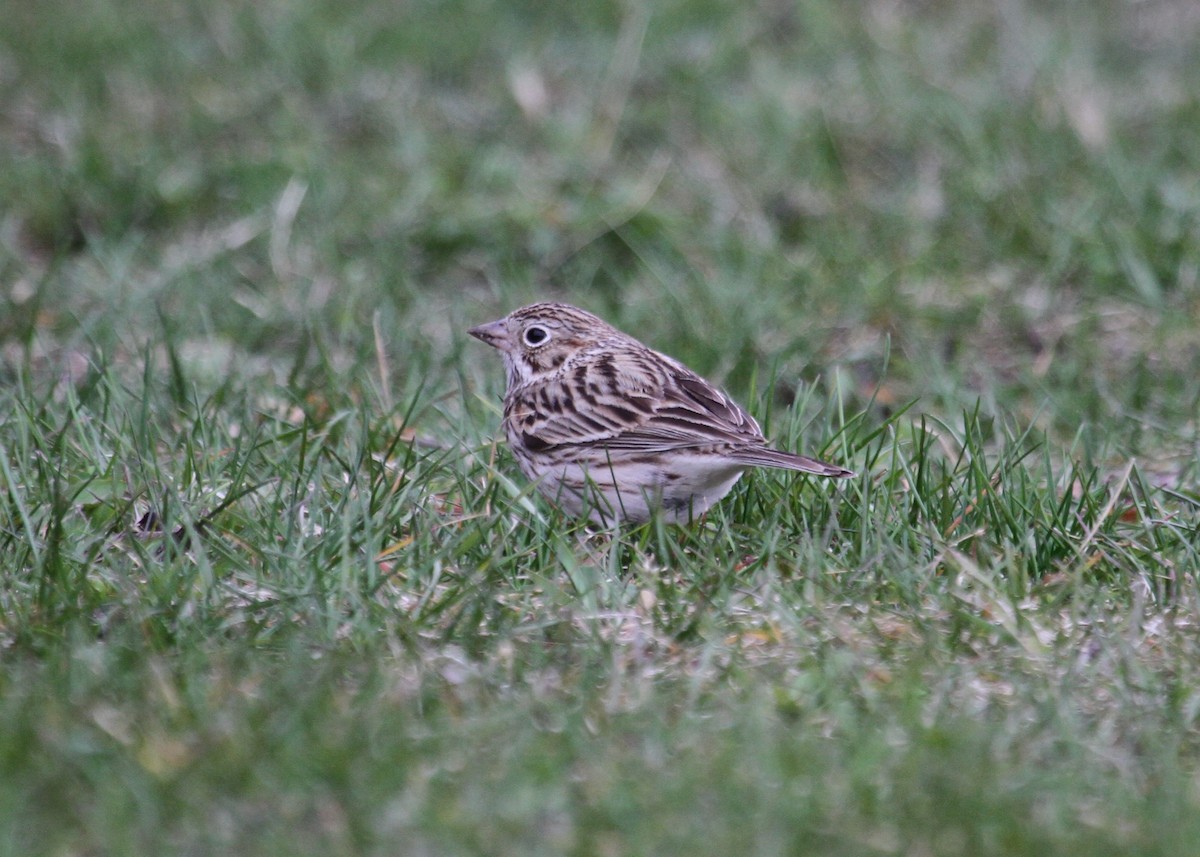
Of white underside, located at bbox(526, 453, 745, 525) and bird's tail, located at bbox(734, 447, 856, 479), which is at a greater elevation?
bird's tail, located at bbox(734, 447, 856, 479)

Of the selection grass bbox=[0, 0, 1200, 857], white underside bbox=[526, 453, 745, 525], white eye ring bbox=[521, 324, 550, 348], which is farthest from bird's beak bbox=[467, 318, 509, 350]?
white underside bbox=[526, 453, 745, 525]

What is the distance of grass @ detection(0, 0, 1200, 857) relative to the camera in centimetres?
365

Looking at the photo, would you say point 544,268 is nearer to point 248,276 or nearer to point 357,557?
point 248,276

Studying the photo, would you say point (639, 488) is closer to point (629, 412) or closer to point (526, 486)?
point (629, 412)

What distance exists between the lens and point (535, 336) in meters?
6.25

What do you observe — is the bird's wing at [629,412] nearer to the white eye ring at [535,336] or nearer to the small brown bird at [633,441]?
the small brown bird at [633,441]

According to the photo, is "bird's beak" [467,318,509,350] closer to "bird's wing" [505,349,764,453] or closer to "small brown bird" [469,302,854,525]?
"small brown bird" [469,302,854,525]

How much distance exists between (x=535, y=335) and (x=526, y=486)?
3.69ft

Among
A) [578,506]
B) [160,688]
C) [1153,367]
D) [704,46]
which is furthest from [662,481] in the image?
[704,46]

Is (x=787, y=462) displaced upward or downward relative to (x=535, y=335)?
downward

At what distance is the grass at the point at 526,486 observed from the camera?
12.0 feet

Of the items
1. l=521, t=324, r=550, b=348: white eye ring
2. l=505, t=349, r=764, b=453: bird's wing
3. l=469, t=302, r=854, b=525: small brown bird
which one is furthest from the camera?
l=521, t=324, r=550, b=348: white eye ring

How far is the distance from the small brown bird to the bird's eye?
11.2 inches

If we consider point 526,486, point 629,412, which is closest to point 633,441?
point 629,412
